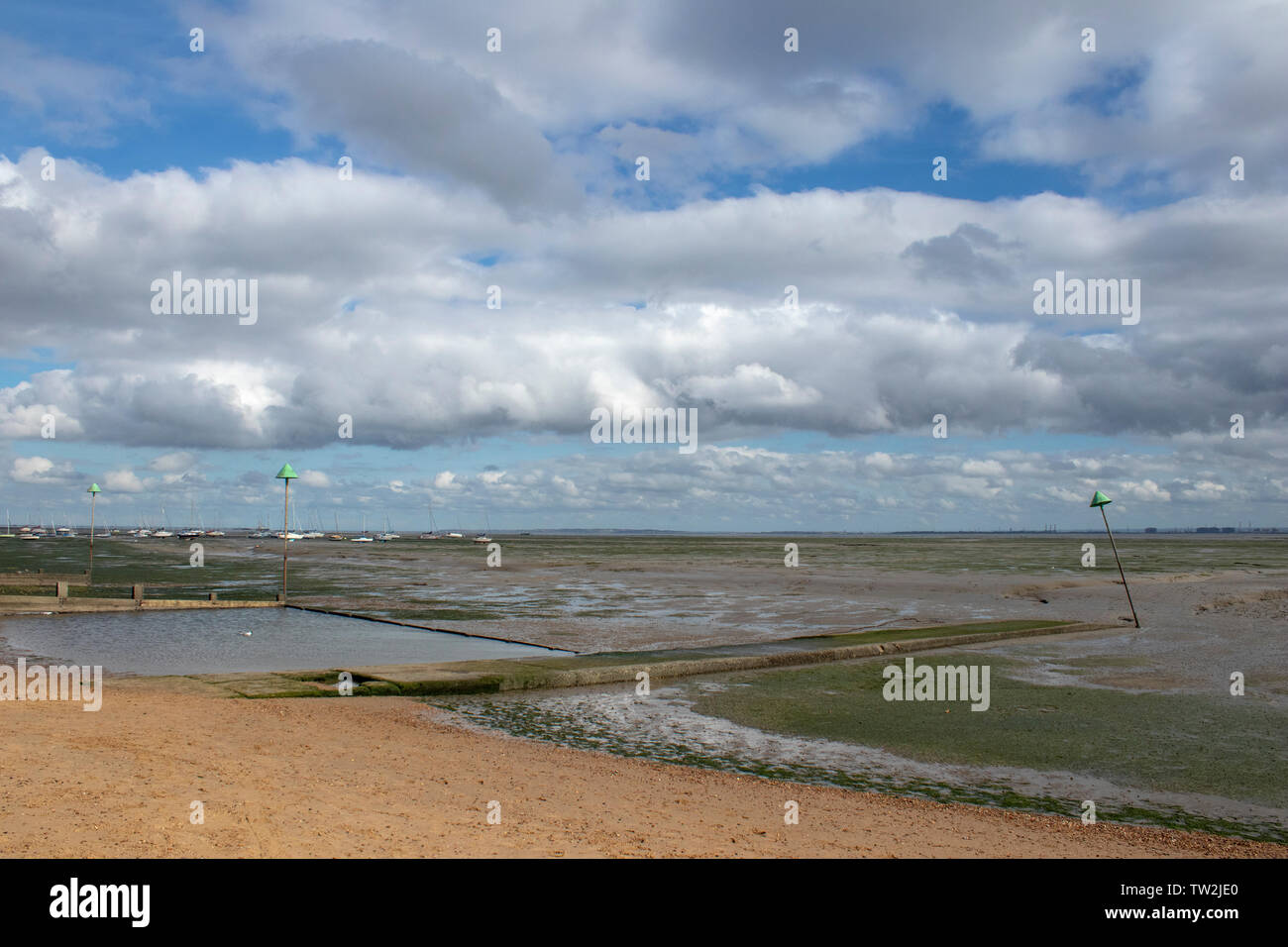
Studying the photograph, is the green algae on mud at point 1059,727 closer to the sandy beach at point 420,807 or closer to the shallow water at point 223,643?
the sandy beach at point 420,807

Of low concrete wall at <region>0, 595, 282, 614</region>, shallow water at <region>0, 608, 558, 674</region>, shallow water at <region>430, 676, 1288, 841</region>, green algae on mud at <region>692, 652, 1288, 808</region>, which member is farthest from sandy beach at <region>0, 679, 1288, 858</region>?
low concrete wall at <region>0, 595, 282, 614</region>

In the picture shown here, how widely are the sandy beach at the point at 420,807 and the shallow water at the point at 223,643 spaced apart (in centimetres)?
805

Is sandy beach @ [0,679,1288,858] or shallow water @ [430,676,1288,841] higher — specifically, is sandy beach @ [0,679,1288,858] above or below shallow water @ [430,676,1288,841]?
above

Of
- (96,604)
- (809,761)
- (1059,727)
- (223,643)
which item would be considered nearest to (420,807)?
(809,761)

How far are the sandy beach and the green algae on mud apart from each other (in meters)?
2.56

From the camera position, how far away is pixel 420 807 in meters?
8.12

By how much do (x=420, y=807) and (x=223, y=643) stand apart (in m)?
16.9

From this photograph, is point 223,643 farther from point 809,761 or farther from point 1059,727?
point 1059,727

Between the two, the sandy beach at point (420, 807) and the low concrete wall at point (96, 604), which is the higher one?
the sandy beach at point (420, 807)

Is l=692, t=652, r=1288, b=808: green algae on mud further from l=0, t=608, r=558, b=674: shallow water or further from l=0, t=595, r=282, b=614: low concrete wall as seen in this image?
l=0, t=595, r=282, b=614: low concrete wall

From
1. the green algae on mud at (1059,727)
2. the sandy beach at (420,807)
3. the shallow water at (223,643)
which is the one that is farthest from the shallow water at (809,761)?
the shallow water at (223,643)

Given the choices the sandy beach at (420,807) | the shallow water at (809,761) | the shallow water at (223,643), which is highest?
the sandy beach at (420,807)

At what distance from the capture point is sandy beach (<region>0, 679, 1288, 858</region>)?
22.7 feet

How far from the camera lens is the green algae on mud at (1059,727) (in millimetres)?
10914
